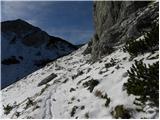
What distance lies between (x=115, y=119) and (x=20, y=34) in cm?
8015

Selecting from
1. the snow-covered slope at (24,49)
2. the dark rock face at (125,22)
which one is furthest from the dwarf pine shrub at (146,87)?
the snow-covered slope at (24,49)

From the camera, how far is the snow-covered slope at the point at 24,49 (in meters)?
66.0

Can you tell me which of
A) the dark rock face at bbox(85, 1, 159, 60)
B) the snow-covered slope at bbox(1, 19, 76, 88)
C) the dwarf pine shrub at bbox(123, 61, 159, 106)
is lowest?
the dwarf pine shrub at bbox(123, 61, 159, 106)

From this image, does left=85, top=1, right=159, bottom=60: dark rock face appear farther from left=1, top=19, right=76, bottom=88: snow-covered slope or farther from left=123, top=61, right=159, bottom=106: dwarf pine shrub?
left=1, top=19, right=76, bottom=88: snow-covered slope

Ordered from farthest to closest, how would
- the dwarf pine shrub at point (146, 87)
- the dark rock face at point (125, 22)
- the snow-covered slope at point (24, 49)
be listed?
the snow-covered slope at point (24, 49), the dark rock face at point (125, 22), the dwarf pine shrub at point (146, 87)

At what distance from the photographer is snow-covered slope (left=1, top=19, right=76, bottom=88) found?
6603cm

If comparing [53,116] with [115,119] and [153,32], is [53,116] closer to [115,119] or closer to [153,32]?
[115,119]

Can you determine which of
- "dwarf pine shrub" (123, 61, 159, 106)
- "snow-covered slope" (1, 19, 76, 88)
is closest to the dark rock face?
"dwarf pine shrub" (123, 61, 159, 106)

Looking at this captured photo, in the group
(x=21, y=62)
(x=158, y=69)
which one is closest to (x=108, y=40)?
(x=158, y=69)

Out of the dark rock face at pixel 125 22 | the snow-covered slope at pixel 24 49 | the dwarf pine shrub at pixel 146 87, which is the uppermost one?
the snow-covered slope at pixel 24 49

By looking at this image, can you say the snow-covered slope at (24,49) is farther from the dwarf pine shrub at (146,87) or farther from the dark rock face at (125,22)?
the dwarf pine shrub at (146,87)

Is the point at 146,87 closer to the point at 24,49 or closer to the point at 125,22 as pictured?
the point at 125,22

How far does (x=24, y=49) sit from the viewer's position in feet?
263

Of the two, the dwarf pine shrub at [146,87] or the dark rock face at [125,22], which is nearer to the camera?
the dwarf pine shrub at [146,87]
